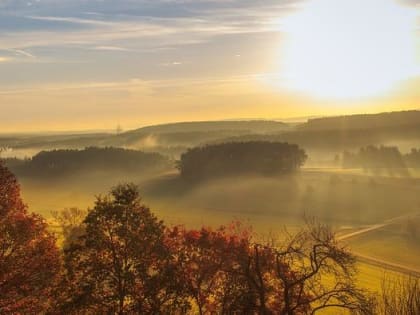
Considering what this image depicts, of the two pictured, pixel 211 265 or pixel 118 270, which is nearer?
pixel 118 270

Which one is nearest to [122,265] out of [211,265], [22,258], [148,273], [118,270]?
[118,270]

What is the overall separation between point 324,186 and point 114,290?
518 feet

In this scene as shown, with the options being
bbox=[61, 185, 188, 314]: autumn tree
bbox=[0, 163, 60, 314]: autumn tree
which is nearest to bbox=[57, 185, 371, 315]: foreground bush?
bbox=[61, 185, 188, 314]: autumn tree

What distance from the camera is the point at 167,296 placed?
25.2m

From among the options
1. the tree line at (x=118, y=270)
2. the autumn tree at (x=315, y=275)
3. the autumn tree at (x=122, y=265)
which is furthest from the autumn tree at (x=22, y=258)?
the autumn tree at (x=315, y=275)

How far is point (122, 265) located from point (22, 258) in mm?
4839

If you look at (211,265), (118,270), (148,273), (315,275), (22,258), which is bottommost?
(315,275)

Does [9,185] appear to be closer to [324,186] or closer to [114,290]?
[114,290]

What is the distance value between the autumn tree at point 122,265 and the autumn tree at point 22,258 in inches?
46.8

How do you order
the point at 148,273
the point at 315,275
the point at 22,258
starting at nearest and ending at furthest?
the point at 22,258
the point at 148,273
the point at 315,275

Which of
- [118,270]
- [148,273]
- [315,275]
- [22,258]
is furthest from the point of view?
[315,275]

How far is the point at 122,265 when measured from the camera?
82.5ft

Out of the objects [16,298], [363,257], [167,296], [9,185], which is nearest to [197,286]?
[167,296]

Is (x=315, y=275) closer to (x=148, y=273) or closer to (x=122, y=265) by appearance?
(x=148, y=273)
